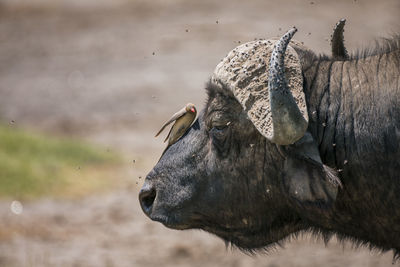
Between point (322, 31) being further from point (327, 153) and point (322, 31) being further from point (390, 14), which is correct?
point (327, 153)

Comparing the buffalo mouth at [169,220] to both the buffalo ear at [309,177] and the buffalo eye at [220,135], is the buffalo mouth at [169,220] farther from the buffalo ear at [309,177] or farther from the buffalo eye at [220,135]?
the buffalo ear at [309,177]

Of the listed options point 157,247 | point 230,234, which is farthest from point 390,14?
point 230,234

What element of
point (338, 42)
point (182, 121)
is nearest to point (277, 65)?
point (338, 42)

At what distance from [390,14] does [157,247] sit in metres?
13.9

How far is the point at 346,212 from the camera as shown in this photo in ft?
13.9

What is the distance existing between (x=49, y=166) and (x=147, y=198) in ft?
→ 20.8

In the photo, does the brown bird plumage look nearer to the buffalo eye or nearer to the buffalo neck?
the buffalo eye

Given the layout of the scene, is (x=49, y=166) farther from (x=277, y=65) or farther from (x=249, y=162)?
(x=277, y=65)

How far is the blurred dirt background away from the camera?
26.6ft

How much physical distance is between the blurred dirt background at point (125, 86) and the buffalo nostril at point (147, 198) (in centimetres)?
162

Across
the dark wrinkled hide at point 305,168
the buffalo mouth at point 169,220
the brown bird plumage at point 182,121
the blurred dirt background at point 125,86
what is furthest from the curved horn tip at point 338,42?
the buffalo mouth at point 169,220

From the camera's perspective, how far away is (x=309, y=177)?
4.04 m

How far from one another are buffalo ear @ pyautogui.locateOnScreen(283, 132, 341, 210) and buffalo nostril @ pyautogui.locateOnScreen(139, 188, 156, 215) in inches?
38.5

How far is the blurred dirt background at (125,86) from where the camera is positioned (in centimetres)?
809
